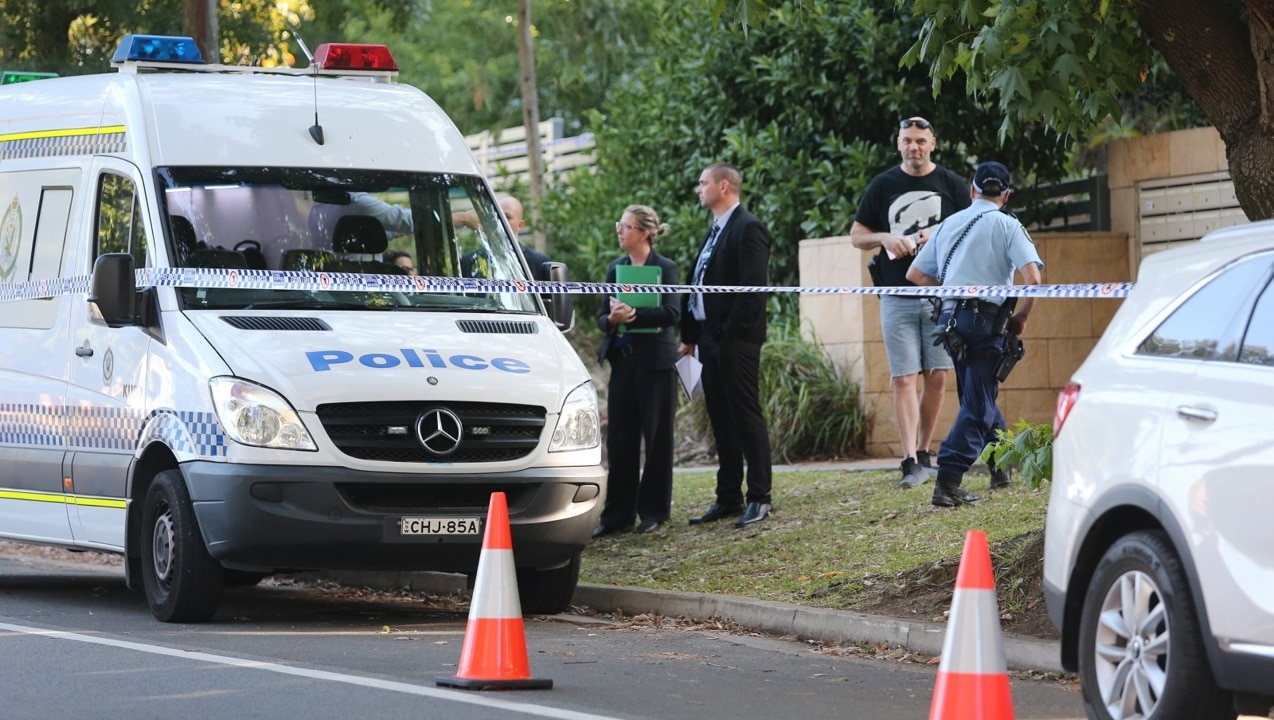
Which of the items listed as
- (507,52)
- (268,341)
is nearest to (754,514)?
(268,341)

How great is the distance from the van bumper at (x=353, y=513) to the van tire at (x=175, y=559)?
14cm

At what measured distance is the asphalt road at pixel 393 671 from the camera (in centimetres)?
691

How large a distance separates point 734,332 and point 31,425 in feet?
12.9

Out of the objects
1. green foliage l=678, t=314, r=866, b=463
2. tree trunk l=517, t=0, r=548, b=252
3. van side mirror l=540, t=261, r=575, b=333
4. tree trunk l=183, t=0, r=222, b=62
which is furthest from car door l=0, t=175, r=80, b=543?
tree trunk l=517, t=0, r=548, b=252

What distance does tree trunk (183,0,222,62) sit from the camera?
14.9 meters

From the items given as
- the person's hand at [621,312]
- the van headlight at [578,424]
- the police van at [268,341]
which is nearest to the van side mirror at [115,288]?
the police van at [268,341]

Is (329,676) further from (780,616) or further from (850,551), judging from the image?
(850,551)

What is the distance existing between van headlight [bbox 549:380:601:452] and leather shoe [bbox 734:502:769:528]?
2.09 meters

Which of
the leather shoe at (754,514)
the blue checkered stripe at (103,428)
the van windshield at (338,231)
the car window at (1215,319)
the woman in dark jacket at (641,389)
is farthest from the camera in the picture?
the woman in dark jacket at (641,389)

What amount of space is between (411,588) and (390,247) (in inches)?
87.2

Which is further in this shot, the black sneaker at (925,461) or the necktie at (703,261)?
the black sneaker at (925,461)

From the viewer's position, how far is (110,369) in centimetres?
976

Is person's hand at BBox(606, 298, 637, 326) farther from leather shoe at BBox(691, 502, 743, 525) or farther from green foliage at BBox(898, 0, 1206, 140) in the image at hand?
green foliage at BBox(898, 0, 1206, 140)

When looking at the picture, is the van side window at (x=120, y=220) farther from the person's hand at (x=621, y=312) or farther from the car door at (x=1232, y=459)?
the car door at (x=1232, y=459)
